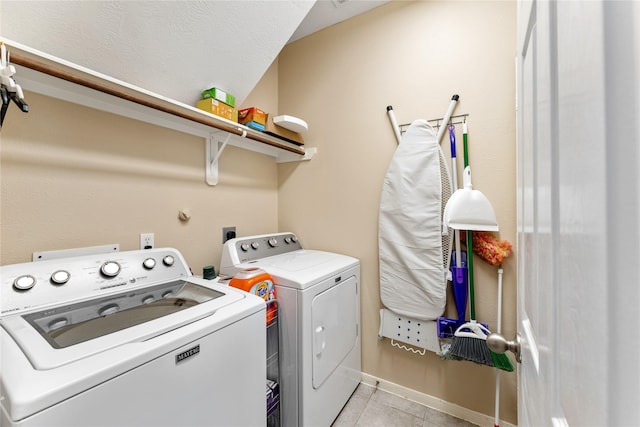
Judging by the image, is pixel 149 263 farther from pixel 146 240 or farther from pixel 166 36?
pixel 166 36

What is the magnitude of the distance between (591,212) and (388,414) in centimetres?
196

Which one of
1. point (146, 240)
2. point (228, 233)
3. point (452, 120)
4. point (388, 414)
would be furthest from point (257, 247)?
point (452, 120)

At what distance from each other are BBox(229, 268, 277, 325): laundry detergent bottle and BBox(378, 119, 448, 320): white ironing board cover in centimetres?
85

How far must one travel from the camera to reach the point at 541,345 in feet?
1.71

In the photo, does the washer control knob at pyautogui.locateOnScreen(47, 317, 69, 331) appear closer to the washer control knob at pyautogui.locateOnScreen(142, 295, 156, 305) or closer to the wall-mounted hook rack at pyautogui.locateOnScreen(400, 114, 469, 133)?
the washer control knob at pyautogui.locateOnScreen(142, 295, 156, 305)

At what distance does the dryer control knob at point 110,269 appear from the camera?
3.59ft

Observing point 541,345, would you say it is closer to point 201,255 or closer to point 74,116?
point 201,255

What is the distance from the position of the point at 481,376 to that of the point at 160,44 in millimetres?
2697

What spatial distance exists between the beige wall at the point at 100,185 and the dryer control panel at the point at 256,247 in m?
0.23

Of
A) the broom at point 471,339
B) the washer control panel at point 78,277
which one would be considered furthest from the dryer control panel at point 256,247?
the broom at point 471,339

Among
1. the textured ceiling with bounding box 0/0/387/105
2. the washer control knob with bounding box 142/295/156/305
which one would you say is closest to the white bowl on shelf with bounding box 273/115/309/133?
the textured ceiling with bounding box 0/0/387/105

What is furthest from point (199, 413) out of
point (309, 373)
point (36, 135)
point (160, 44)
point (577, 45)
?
point (160, 44)

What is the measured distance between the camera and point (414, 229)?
5.48ft

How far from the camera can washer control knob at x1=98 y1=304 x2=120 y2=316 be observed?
0.91 metres
